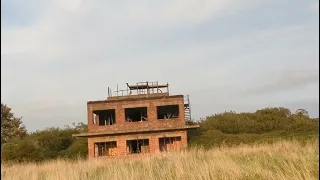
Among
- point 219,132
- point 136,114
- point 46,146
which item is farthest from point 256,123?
point 46,146

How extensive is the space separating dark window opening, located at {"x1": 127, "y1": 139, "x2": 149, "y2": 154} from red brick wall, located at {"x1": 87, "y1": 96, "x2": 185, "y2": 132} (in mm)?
1507

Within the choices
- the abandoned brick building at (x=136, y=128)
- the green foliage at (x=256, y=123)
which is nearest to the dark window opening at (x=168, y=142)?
the abandoned brick building at (x=136, y=128)

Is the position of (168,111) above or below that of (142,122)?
above

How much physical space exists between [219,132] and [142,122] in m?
11.4

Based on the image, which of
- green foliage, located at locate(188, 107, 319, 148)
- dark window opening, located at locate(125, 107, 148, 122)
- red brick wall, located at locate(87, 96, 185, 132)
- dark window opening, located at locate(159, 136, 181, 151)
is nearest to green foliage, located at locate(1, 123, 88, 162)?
red brick wall, located at locate(87, 96, 185, 132)

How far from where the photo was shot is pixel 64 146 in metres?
43.9

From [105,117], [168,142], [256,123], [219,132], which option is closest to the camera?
[168,142]

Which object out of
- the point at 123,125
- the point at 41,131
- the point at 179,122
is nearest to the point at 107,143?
the point at 123,125

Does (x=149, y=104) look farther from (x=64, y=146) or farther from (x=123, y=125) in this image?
(x=64, y=146)

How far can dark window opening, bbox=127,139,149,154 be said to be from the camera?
3235 centimetres

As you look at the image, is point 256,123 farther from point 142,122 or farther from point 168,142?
point 142,122

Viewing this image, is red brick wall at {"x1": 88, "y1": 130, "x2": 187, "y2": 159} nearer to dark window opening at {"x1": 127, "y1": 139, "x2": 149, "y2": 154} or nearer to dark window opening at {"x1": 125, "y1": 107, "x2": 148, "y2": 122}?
dark window opening at {"x1": 127, "y1": 139, "x2": 149, "y2": 154}

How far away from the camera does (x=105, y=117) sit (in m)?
35.8

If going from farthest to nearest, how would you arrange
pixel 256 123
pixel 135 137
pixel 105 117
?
pixel 256 123
pixel 105 117
pixel 135 137
